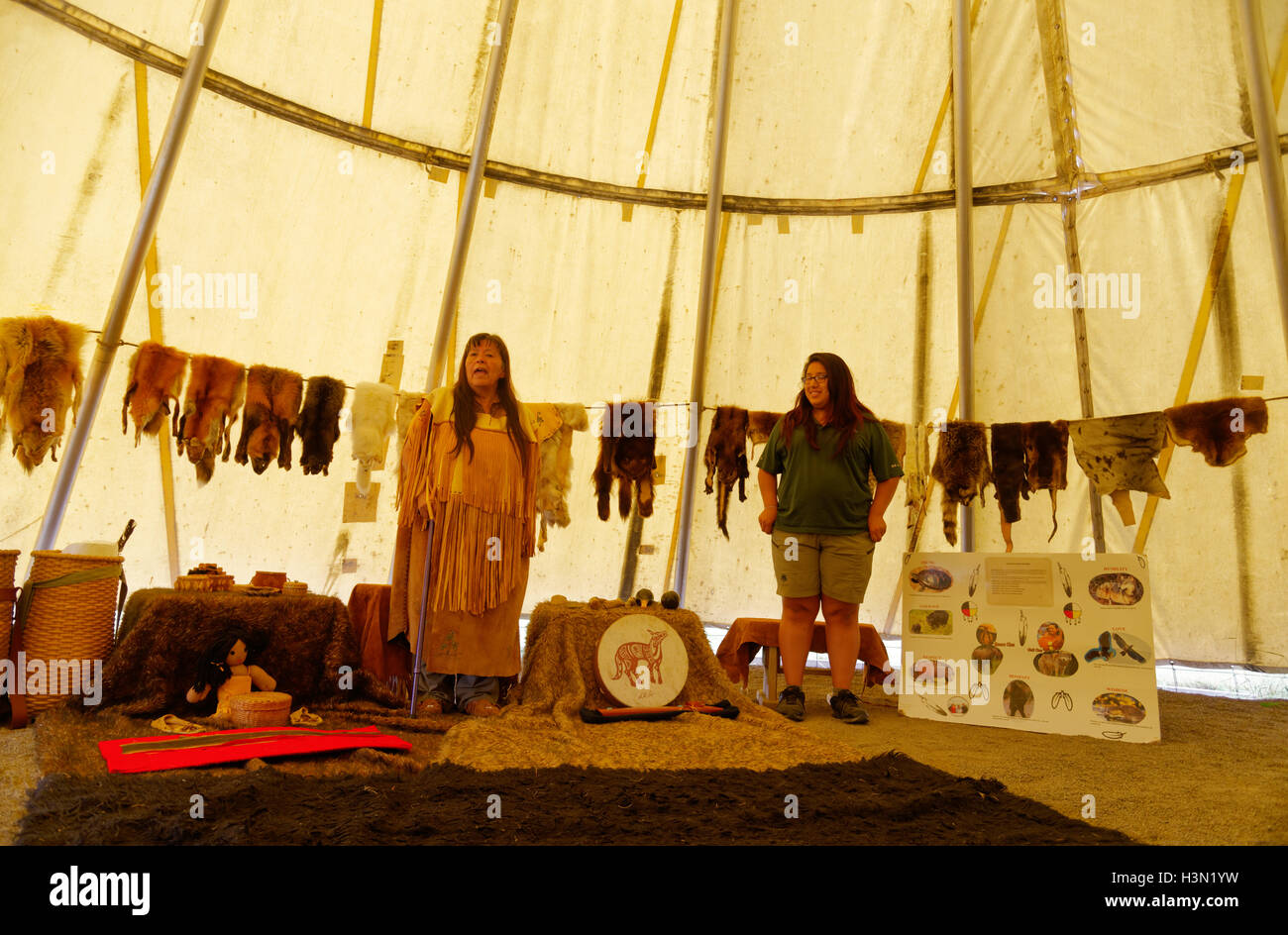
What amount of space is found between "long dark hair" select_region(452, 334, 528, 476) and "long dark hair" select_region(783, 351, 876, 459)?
1123 mm

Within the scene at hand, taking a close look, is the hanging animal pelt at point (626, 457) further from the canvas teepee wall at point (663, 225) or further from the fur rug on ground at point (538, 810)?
the fur rug on ground at point (538, 810)

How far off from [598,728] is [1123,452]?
298 cm

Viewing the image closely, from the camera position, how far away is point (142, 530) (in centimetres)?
454

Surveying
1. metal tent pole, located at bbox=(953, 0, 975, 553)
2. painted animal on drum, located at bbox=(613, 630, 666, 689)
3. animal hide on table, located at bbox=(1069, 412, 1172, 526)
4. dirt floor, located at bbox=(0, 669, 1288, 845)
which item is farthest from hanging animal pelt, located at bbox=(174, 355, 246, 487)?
animal hide on table, located at bbox=(1069, 412, 1172, 526)

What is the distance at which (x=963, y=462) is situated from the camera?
4.49 metres

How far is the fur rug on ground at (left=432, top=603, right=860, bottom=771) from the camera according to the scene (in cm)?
233

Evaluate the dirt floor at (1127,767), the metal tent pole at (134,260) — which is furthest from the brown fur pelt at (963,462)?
the metal tent pole at (134,260)

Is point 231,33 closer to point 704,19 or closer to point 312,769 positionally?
point 704,19

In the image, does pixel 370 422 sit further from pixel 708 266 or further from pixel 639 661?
pixel 708 266

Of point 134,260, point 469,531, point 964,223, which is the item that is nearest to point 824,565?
point 469,531

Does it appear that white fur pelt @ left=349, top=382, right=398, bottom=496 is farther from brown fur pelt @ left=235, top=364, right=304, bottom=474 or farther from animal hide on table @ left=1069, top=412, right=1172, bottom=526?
animal hide on table @ left=1069, top=412, right=1172, bottom=526

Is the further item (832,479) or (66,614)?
(832,479)
